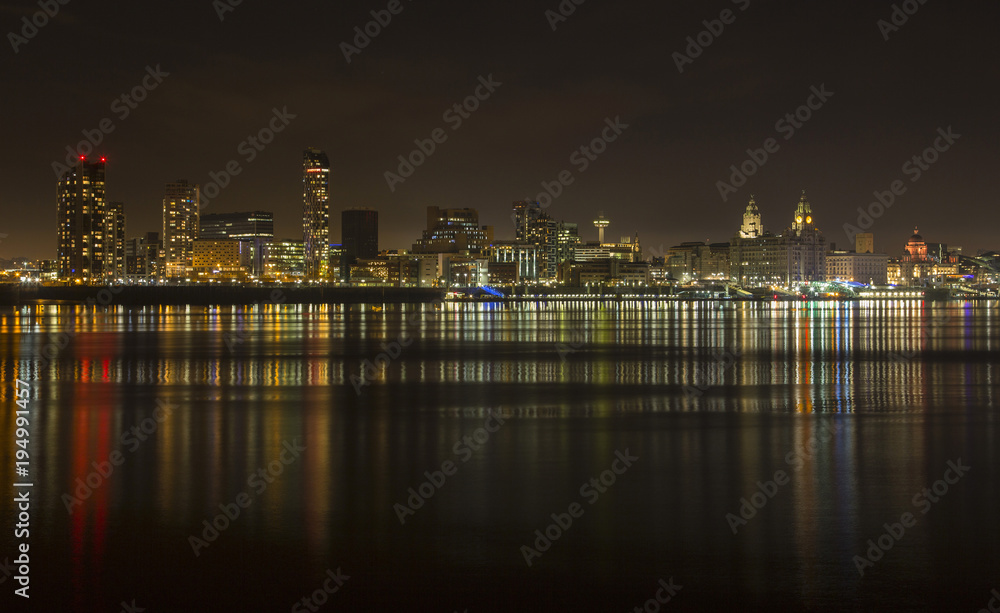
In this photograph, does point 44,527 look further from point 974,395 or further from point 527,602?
point 974,395

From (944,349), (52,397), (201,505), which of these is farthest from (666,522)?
(944,349)
